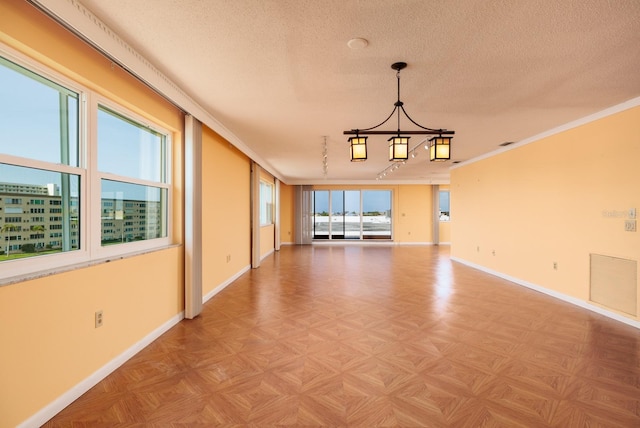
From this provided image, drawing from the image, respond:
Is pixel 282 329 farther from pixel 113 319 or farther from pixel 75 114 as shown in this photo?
pixel 75 114

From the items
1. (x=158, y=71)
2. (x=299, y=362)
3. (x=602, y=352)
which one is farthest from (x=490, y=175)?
(x=158, y=71)

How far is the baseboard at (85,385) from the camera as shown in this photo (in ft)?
5.71

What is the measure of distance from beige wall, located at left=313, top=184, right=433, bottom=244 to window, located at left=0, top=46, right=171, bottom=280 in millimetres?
9946

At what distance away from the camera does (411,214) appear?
11.8 m

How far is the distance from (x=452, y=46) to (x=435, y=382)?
8.64 ft

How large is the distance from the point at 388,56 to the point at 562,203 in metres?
3.89

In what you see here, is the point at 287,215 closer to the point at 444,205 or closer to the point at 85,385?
the point at 444,205

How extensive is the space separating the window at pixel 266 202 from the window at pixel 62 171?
5531mm

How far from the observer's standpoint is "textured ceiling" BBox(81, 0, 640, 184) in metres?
1.89

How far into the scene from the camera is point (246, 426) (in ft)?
5.79

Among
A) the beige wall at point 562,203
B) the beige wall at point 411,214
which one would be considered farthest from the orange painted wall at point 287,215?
the beige wall at point 562,203

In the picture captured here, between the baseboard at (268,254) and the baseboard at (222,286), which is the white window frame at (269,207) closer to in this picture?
the baseboard at (268,254)

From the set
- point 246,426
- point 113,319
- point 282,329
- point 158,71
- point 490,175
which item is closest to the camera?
point 246,426

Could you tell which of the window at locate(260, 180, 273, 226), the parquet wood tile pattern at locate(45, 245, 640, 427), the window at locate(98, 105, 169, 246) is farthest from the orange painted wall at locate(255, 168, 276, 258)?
the window at locate(98, 105, 169, 246)
